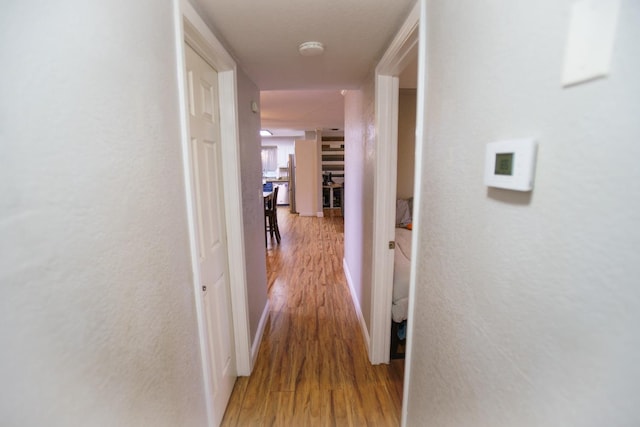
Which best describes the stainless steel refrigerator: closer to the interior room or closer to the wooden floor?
the wooden floor

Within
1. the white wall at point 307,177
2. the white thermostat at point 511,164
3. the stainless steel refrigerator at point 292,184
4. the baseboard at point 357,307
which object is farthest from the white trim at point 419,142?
the stainless steel refrigerator at point 292,184

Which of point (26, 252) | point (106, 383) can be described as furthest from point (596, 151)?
point (106, 383)

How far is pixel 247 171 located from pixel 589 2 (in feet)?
6.10

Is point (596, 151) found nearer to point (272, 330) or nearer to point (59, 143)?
point (59, 143)

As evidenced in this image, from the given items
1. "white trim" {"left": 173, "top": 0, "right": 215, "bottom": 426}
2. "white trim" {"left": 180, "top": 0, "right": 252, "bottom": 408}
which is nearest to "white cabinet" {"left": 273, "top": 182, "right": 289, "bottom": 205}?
"white trim" {"left": 180, "top": 0, "right": 252, "bottom": 408}

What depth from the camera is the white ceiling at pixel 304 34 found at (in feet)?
→ 3.83

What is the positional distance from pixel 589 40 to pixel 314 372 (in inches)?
85.9

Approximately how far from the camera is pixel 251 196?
7.07ft

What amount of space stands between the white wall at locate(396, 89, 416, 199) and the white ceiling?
4.46 feet

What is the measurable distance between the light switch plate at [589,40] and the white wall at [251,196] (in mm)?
1678

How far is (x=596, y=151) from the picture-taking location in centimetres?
43

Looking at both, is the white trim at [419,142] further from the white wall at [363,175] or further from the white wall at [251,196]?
the white wall at [251,196]

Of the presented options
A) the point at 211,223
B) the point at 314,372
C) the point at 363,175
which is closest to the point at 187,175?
the point at 211,223

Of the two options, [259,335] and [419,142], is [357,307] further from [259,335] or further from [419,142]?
[419,142]
